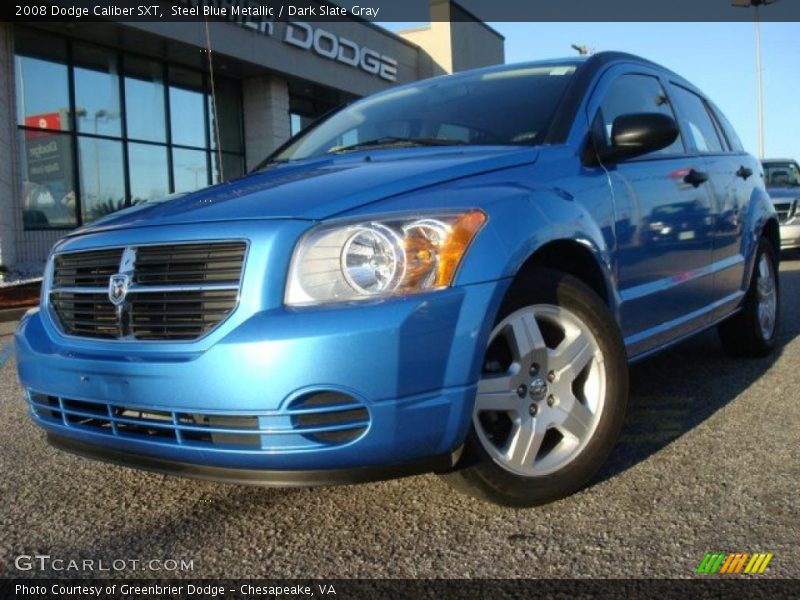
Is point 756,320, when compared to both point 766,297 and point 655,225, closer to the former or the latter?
point 766,297

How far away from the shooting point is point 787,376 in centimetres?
435

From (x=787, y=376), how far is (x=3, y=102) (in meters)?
11.7

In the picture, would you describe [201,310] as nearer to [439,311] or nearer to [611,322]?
[439,311]

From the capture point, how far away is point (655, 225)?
3.32 metres

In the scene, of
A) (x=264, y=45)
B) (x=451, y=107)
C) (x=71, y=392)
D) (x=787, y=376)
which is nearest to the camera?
(x=71, y=392)

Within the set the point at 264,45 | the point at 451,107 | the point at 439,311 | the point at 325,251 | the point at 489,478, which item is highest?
the point at 264,45

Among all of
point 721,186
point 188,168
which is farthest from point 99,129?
point 721,186

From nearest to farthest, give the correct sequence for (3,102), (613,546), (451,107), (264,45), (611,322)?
(613,546) → (611,322) → (451,107) → (3,102) → (264,45)

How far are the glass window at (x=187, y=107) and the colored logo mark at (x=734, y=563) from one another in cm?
1477

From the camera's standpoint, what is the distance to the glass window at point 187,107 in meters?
15.4

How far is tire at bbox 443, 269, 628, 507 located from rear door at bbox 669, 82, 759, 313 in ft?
5.27

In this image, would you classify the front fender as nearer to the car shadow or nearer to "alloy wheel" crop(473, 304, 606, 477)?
the car shadow

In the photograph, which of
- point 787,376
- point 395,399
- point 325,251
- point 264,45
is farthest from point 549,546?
point 264,45

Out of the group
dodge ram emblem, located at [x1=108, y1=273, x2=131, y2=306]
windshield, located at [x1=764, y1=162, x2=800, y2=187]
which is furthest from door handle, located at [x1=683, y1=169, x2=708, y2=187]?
windshield, located at [x1=764, y1=162, x2=800, y2=187]
